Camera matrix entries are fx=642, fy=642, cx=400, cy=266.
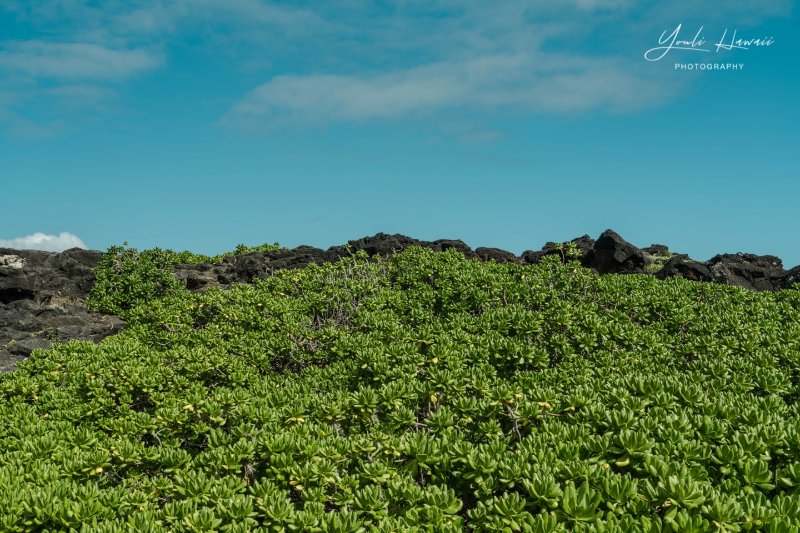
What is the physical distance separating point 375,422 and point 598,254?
17214 millimetres

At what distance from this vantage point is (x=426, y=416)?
8492 mm

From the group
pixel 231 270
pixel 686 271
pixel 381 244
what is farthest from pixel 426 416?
pixel 231 270

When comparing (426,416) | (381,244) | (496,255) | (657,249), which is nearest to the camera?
(426,416)

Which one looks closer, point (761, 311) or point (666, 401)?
point (666, 401)

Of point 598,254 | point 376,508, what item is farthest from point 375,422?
point 598,254

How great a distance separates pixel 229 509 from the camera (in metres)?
5.83

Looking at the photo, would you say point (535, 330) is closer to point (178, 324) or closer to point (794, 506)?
point (794, 506)

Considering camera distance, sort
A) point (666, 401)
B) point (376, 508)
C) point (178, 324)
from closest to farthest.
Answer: point (376, 508) < point (666, 401) < point (178, 324)

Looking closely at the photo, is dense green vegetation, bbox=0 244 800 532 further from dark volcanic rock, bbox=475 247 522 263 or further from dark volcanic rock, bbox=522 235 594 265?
dark volcanic rock, bbox=475 247 522 263

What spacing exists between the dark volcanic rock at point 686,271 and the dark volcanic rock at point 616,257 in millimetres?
1403

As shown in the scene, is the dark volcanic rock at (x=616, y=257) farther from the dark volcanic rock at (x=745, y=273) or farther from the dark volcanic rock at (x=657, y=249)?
the dark volcanic rock at (x=657, y=249)

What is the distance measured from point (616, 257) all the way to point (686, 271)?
8.32ft

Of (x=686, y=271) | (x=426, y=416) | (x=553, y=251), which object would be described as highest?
(x=553, y=251)

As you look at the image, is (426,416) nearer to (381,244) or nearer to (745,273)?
(381,244)
